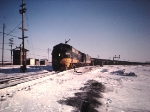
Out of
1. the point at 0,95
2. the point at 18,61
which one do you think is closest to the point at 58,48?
the point at 0,95

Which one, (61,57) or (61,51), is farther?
(61,51)

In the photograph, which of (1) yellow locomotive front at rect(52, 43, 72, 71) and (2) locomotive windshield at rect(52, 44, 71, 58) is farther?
(2) locomotive windshield at rect(52, 44, 71, 58)

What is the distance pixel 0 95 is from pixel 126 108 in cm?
622

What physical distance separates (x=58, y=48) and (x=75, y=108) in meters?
16.3

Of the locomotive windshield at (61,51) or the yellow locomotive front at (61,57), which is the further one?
the locomotive windshield at (61,51)

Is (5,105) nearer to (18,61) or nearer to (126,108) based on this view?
(126,108)

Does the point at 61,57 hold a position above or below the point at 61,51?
below

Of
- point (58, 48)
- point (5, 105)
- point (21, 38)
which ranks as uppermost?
point (21, 38)

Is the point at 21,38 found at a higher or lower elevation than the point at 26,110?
higher

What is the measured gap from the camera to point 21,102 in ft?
18.6

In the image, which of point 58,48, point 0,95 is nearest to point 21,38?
point 58,48

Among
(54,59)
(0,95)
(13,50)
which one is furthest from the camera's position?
(13,50)

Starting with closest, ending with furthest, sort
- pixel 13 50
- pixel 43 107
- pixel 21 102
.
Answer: pixel 43 107, pixel 21 102, pixel 13 50

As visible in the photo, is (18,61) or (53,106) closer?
(53,106)
